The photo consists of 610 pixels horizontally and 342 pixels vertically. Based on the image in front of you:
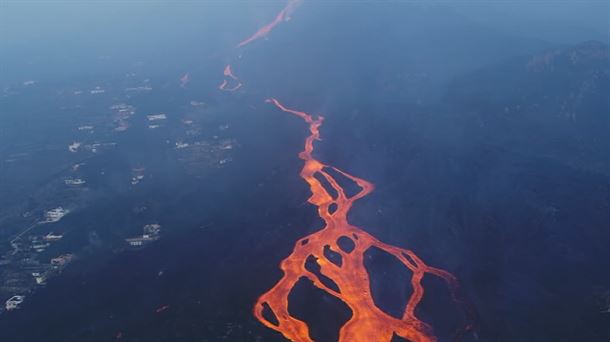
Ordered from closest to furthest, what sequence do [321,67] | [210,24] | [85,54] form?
[321,67] → [85,54] → [210,24]

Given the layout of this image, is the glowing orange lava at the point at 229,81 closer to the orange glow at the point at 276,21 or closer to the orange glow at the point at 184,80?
the orange glow at the point at 184,80

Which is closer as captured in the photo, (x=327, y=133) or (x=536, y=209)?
(x=536, y=209)

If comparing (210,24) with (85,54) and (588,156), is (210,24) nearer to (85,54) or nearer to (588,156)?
(85,54)

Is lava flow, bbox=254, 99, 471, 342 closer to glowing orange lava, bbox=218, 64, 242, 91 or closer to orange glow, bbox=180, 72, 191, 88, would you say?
glowing orange lava, bbox=218, 64, 242, 91

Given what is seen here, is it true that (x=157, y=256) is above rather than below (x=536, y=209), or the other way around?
below

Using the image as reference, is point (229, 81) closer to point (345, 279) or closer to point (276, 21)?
point (276, 21)

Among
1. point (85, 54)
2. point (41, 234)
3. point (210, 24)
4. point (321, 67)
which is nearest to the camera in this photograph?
point (41, 234)

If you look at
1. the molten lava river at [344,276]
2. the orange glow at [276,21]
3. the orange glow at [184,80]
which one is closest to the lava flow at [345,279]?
the molten lava river at [344,276]

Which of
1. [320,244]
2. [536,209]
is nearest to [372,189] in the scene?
[320,244]
